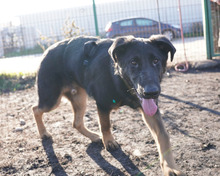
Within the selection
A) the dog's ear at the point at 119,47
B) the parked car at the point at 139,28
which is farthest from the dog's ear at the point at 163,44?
the parked car at the point at 139,28

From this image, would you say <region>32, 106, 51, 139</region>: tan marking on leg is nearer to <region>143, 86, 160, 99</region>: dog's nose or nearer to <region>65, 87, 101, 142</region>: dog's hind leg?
<region>65, 87, 101, 142</region>: dog's hind leg

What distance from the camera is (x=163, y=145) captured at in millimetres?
3023

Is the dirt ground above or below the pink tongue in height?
below

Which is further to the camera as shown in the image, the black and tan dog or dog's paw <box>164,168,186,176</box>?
the black and tan dog

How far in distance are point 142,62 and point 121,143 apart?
143cm

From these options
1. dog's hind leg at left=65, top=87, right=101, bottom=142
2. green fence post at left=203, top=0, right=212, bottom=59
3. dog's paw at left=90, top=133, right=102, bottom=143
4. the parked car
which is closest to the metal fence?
the parked car

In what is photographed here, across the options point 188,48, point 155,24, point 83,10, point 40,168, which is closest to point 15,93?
point 83,10

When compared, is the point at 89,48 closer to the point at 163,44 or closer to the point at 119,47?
the point at 119,47

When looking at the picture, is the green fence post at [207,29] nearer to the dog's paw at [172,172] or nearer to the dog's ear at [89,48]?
the dog's ear at [89,48]

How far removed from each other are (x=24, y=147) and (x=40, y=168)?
0.80m

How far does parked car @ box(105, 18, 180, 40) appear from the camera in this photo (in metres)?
9.77

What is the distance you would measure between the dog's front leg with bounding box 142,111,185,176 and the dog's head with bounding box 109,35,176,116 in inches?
8.4

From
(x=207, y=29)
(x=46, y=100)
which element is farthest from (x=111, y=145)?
(x=207, y=29)

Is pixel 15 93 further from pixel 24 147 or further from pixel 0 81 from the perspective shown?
pixel 24 147
